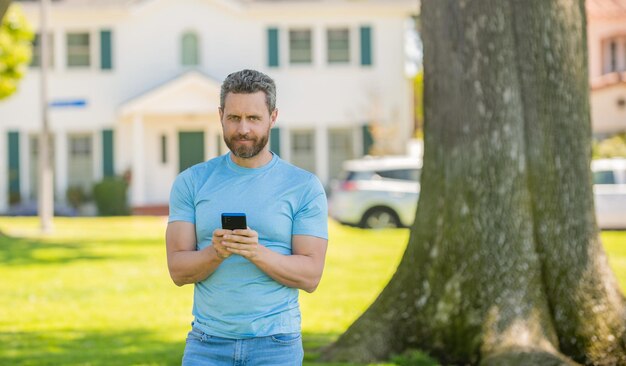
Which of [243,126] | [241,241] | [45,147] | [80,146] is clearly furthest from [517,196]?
[80,146]

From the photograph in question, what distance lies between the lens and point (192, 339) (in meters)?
3.88

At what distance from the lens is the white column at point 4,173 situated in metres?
29.4

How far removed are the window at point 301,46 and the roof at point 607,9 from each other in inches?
502

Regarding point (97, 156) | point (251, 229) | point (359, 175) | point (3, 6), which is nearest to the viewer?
point (251, 229)

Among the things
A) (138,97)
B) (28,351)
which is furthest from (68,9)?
(28,351)

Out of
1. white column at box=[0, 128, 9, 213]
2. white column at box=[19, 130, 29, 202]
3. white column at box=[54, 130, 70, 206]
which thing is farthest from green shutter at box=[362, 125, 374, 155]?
white column at box=[0, 128, 9, 213]

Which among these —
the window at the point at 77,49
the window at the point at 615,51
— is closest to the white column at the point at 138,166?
the window at the point at 77,49

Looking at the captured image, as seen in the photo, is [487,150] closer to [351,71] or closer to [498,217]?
[498,217]

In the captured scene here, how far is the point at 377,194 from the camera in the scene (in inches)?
863

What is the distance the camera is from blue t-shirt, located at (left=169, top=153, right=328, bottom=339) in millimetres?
3758

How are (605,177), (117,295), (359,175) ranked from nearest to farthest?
1. (117,295)
2. (359,175)
3. (605,177)

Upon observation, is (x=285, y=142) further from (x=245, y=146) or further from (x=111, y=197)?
(x=245, y=146)

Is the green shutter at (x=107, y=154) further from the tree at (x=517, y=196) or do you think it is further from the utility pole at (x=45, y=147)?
the tree at (x=517, y=196)

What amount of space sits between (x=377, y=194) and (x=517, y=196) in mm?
15052
